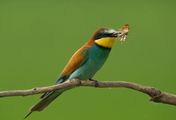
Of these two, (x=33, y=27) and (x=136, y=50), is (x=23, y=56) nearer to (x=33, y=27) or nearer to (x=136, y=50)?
Result: (x=33, y=27)

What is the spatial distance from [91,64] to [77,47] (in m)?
0.78

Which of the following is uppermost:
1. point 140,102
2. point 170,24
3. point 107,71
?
point 170,24

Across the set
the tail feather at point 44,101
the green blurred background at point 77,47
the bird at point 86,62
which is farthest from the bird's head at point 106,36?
the green blurred background at point 77,47

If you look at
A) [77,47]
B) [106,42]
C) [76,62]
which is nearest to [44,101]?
[76,62]

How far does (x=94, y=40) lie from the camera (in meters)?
2.52

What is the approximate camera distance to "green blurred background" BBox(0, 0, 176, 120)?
3248 millimetres

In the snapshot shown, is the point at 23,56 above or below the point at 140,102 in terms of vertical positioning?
above

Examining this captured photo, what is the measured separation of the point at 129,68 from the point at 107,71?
131mm

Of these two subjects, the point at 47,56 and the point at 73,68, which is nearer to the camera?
the point at 73,68

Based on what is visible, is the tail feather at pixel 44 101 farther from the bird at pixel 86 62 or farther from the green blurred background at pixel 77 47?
the green blurred background at pixel 77 47

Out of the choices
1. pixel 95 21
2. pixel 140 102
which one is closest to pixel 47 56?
pixel 95 21

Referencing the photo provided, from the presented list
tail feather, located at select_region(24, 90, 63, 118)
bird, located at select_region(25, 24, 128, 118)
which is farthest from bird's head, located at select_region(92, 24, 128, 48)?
tail feather, located at select_region(24, 90, 63, 118)

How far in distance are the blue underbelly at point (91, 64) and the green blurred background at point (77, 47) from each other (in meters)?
0.75

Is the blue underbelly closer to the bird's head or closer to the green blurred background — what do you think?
the bird's head
